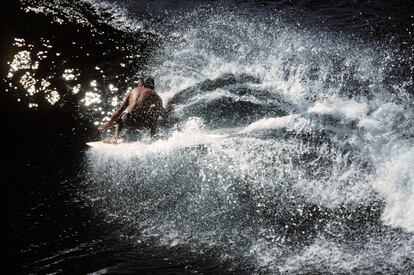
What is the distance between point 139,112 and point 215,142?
1592mm

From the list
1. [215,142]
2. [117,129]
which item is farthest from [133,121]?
[215,142]

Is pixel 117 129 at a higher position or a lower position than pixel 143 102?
lower

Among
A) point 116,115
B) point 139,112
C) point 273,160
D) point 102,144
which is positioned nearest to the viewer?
point 273,160

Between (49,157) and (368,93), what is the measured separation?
7.05 metres

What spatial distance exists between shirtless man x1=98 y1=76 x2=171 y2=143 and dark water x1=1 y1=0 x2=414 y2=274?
1.16 ft

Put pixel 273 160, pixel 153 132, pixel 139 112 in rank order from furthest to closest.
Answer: pixel 153 132, pixel 139 112, pixel 273 160

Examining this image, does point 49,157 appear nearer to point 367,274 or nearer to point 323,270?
point 323,270

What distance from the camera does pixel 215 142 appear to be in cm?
718

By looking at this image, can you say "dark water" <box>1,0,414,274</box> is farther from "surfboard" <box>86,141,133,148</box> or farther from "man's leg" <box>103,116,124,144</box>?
"man's leg" <box>103,116,124,144</box>

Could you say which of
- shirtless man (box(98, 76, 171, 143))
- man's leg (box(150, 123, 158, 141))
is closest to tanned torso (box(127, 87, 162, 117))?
shirtless man (box(98, 76, 171, 143))

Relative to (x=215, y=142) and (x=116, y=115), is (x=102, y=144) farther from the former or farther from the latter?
(x=215, y=142)

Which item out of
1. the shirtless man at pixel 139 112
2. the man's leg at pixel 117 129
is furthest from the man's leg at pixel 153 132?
the man's leg at pixel 117 129

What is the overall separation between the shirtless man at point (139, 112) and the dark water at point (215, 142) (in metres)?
0.35

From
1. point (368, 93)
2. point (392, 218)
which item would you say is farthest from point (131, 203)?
point (368, 93)
